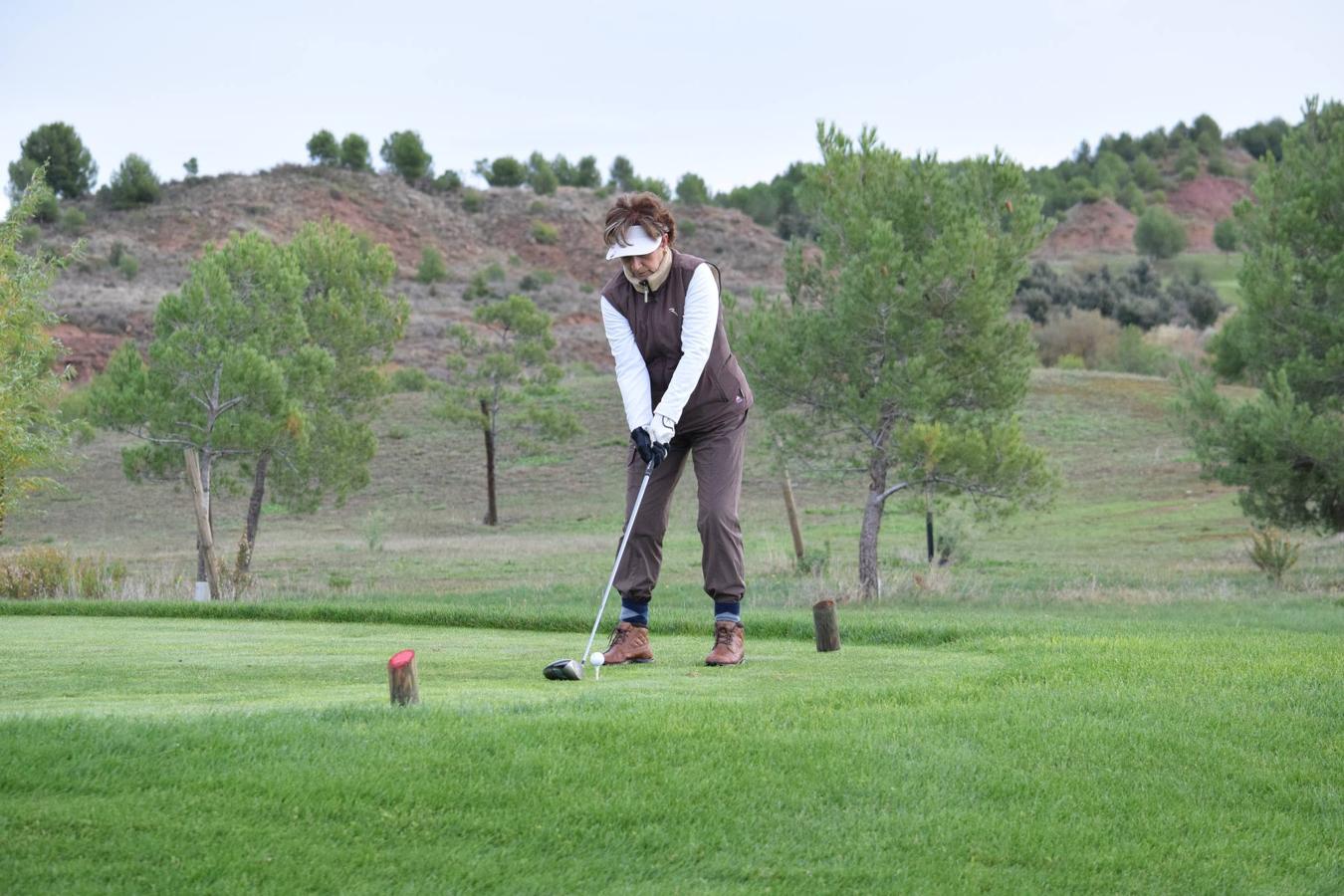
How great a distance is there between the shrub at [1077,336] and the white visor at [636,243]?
62.2 meters

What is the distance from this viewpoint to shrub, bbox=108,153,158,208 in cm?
8919

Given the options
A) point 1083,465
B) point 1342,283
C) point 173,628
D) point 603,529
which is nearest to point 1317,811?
point 173,628

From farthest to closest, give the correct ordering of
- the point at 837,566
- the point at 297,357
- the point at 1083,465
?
1. the point at 1083,465
2. the point at 297,357
3. the point at 837,566

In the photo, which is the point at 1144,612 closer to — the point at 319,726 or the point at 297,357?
the point at 319,726

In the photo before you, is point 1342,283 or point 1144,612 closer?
point 1144,612

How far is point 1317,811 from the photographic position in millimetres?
5305

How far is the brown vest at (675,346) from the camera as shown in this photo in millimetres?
8109

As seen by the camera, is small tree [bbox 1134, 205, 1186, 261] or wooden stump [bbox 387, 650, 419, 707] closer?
wooden stump [bbox 387, 650, 419, 707]

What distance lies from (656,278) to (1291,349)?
59.5 ft

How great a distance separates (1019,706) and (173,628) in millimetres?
7387

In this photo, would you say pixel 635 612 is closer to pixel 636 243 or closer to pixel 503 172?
pixel 636 243

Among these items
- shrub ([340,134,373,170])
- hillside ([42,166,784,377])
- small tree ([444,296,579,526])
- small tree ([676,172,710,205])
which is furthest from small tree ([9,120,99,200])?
small tree ([444,296,579,526])

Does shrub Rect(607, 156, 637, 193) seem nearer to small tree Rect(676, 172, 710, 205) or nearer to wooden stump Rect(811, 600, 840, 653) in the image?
small tree Rect(676, 172, 710, 205)

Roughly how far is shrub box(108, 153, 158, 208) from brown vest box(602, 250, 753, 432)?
8840 cm
